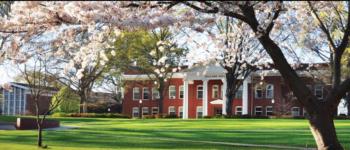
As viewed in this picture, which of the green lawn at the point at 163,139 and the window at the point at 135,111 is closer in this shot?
the green lawn at the point at 163,139

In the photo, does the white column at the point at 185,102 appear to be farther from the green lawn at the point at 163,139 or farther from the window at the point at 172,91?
the green lawn at the point at 163,139

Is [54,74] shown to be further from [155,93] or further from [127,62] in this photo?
[155,93]

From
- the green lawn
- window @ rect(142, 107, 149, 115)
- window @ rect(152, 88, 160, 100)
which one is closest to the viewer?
the green lawn

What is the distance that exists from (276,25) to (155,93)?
192 ft

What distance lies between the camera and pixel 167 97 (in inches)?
2803

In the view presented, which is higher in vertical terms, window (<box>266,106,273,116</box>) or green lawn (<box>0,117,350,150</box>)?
window (<box>266,106,273,116</box>)

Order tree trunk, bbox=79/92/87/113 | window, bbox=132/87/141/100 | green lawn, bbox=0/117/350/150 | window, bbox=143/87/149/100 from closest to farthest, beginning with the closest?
green lawn, bbox=0/117/350/150, tree trunk, bbox=79/92/87/113, window, bbox=143/87/149/100, window, bbox=132/87/141/100

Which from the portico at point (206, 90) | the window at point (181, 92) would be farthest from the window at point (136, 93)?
the portico at point (206, 90)

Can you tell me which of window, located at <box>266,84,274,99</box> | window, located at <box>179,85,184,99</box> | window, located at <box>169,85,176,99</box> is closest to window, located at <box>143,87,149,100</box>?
window, located at <box>169,85,176,99</box>

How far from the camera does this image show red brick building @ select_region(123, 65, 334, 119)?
6200 cm

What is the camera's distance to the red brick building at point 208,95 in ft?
203

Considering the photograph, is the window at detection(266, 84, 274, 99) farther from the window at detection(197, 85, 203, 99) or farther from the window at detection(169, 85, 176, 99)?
the window at detection(169, 85, 176, 99)

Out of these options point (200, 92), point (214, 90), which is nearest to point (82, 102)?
point (200, 92)

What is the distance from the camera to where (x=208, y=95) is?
66.8 m
